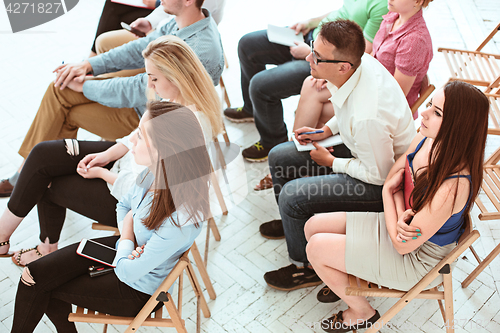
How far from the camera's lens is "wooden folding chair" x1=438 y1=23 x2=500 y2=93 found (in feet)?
10.2

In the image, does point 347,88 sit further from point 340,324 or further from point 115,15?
point 115,15

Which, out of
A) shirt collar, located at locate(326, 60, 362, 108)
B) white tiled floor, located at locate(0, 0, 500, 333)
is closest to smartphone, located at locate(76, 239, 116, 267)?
white tiled floor, located at locate(0, 0, 500, 333)

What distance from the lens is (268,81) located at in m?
3.15

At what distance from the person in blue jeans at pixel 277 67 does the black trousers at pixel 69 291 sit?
184 centimetres

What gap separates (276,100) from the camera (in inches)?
127

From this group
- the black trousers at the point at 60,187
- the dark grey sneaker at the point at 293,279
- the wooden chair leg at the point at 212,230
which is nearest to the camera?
the black trousers at the point at 60,187

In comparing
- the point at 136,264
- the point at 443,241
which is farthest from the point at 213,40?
the point at 443,241

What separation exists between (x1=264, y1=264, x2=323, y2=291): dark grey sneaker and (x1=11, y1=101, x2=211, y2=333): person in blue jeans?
821mm

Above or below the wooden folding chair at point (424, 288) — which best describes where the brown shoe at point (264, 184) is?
below

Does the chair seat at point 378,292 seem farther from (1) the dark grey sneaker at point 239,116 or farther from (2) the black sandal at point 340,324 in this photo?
(1) the dark grey sneaker at point 239,116

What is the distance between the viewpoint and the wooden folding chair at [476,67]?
310 cm

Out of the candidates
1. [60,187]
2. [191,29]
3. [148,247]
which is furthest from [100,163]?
[191,29]

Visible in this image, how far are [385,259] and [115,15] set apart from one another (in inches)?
124

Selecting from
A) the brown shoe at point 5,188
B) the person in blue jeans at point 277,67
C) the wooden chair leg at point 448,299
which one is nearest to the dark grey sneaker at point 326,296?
the wooden chair leg at point 448,299
